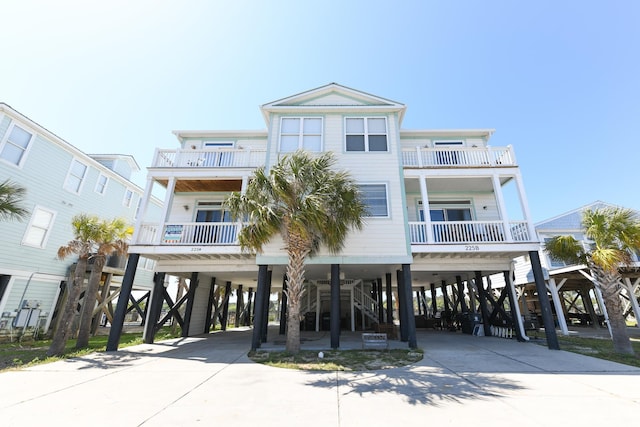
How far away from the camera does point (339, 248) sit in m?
9.53

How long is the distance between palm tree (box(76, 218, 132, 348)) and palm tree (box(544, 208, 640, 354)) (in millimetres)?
17952

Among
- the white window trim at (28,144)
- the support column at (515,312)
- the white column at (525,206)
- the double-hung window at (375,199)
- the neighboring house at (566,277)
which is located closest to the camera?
the white column at (525,206)

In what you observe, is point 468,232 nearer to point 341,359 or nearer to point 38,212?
point 341,359

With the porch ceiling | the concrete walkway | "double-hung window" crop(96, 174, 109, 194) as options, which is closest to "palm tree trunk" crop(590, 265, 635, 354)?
the concrete walkway

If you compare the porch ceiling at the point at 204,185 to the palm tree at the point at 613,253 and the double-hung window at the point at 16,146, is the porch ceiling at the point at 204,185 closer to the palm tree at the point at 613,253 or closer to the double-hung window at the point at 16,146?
the double-hung window at the point at 16,146

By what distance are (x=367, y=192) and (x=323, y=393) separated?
26.0 feet

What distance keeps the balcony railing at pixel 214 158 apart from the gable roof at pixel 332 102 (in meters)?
2.30

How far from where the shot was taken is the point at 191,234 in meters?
11.0

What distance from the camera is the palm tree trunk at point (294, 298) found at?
353 inches

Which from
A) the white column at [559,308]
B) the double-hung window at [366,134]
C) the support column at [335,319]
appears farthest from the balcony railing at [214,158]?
the white column at [559,308]

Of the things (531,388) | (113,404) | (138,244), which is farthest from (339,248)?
(138,244)

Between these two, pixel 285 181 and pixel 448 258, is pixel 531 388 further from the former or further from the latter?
pixel 285 181

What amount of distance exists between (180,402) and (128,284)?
7517 mm

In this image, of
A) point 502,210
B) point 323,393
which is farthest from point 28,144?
point 502,210
